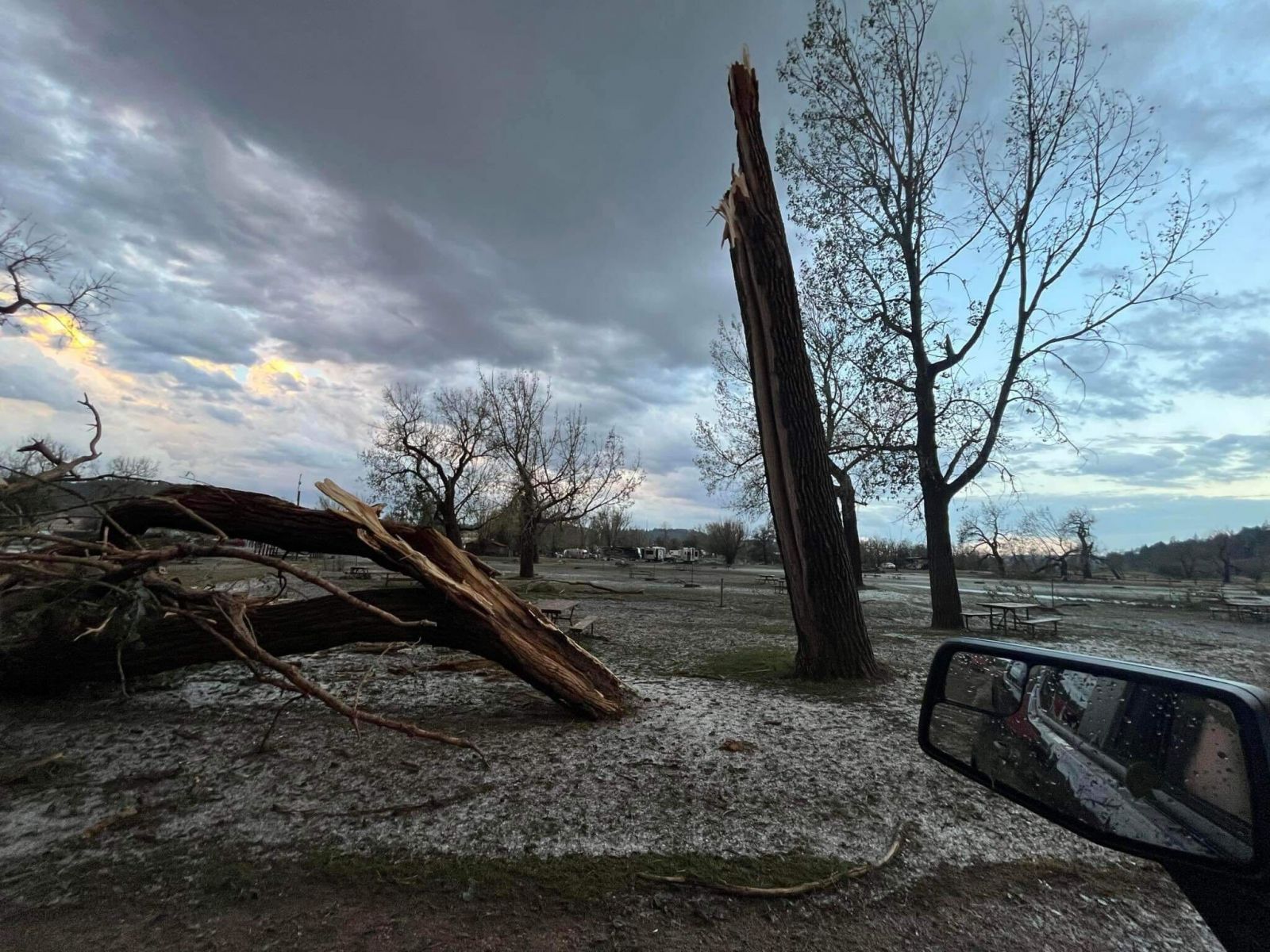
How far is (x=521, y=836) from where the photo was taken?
11.0 ft

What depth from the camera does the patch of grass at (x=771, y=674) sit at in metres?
6.46

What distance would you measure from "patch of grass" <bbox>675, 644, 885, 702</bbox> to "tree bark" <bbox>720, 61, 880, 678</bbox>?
0.74 ft

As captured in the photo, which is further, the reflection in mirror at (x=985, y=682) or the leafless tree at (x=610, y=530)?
the leafless tree at (x=610, y=530)

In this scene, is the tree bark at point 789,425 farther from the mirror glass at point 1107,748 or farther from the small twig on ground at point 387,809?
the mirror glass at point 1107,748

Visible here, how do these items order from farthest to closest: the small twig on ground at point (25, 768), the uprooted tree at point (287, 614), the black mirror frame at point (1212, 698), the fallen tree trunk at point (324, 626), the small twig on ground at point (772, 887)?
the fallen tree trunk at point (324, 626), the uprooted tree at point (287, 614), the small twig on ground at point (25, 768), the small twig on ground at point (772, 887), the black mirror frame at point (1212, 698)

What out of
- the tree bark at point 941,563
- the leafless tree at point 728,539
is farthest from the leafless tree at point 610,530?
the tree bark at point 941,563

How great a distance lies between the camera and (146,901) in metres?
2.76

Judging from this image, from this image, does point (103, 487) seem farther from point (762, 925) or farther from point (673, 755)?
point (762, 925)

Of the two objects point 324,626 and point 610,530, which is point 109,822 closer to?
point 324,626

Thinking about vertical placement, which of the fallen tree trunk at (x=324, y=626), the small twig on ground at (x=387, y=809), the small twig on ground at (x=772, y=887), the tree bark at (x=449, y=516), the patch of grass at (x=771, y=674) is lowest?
the small twig on ground at (x=387, y=809)

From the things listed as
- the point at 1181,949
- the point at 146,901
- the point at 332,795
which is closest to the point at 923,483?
the point at 1181,949

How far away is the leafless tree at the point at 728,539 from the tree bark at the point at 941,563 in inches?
2005

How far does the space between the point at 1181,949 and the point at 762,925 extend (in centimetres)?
166

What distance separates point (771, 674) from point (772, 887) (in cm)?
454
